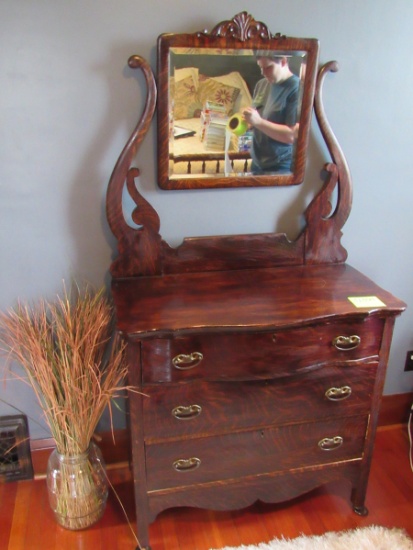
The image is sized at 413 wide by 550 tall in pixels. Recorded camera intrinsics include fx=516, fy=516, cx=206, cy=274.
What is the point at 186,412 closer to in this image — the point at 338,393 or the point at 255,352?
the point at 255,352

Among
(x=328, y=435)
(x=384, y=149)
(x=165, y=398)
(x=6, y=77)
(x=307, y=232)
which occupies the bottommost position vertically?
(x=328, y=435)

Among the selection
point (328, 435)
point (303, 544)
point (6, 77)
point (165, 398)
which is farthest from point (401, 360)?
point (6, 77)

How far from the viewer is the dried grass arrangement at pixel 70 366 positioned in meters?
1.68

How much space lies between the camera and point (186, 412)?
1.62m

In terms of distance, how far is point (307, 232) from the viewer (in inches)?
74.7

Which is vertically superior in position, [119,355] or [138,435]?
[119,355]

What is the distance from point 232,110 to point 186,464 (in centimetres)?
117

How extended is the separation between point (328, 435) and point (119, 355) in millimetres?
775

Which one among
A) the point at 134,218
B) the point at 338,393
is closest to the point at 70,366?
the point at 134,218

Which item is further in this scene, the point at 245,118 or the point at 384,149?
the point at 384,149

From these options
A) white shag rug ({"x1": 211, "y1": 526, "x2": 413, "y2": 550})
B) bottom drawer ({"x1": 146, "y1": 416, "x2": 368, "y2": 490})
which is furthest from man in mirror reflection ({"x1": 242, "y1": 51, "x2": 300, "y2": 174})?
white shag rug ({"x1": 211, "y1": 526, "x2": 413, "y2": 550})

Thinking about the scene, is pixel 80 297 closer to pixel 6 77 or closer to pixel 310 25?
pixel 6 77

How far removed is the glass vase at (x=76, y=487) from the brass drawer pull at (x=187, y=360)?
1.83 feet

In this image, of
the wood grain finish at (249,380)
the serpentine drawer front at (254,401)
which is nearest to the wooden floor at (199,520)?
the wood grain finish at (249,380)
